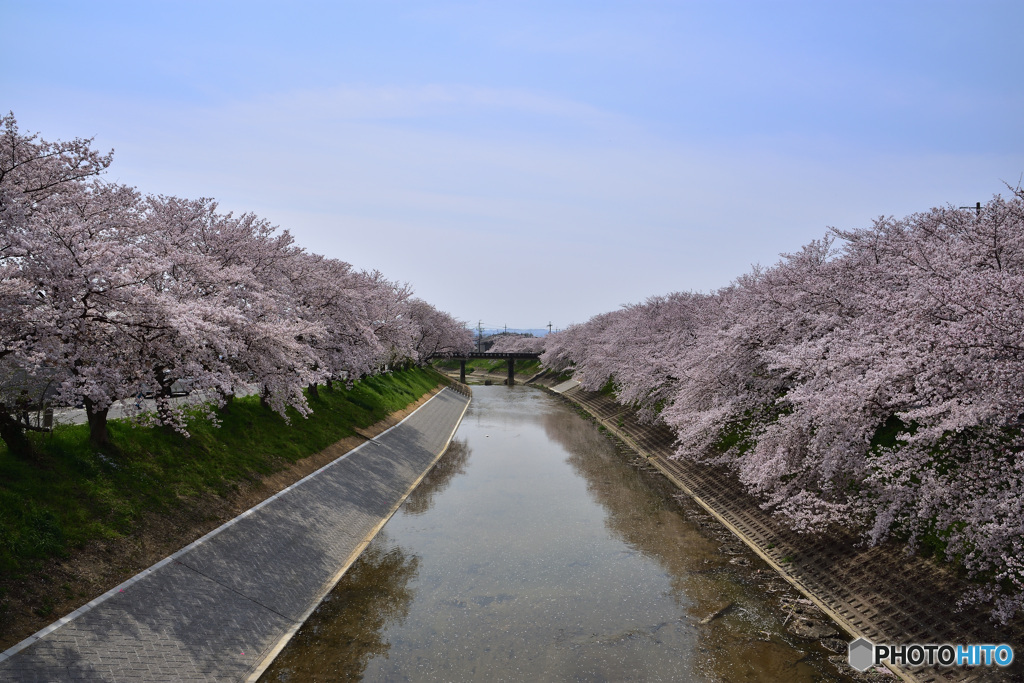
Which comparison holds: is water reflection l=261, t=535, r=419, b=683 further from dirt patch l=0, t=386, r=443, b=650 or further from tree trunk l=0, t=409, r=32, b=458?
tree trunk l=0, t=409, r=32, b=458

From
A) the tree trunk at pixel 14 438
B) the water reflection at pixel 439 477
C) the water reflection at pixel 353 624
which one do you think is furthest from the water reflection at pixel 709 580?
the tree trunk at pixel 14 438

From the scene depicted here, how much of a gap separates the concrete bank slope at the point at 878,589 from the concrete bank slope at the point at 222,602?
16007 millimetres

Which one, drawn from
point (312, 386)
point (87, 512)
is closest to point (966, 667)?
point (87, 512)

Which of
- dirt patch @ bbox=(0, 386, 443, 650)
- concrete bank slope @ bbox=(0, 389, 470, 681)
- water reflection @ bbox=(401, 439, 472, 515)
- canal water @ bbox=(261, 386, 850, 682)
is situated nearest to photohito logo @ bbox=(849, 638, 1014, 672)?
canal water @ bbox=(261, 386, 850, 682)

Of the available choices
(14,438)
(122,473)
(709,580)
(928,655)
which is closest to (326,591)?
(122,473)

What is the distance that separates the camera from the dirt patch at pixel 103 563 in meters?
12.5

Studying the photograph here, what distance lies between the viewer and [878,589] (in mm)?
17672

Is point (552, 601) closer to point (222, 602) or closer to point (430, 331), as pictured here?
point (222, 602)

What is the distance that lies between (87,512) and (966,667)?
2212 centimetres

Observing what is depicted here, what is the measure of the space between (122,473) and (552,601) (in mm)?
14215

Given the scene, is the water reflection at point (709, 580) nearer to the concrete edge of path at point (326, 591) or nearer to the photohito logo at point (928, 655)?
the photohito logo at point (928, 655)

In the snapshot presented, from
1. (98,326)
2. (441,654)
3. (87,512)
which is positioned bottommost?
(441,654)

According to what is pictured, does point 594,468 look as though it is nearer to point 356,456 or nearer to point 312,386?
point 356,456

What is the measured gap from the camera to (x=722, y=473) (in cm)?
3262
